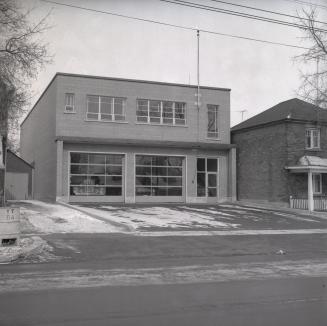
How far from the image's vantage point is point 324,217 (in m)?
27.7

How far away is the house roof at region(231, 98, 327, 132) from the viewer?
104 feet

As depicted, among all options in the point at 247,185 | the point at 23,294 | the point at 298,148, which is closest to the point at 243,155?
the point at 247,185

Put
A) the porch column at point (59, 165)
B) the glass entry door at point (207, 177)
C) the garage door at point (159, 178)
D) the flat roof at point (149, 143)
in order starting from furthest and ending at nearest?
1. the glass entry door at point (207, 177)
2. the garage door at point (159, 178)
3. the flat roof at point (149, 143)
4. the porch column at point (59, 165)

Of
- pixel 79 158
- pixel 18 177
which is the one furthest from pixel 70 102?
pixel 18 177

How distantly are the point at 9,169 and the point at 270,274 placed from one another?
3872 cm

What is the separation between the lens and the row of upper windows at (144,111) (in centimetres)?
3203

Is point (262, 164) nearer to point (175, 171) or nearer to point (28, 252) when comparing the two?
→ point (175, 171)

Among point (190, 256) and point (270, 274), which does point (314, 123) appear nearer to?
point (190, 256)

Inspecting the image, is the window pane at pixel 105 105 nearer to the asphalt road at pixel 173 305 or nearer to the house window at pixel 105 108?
the house window at pixel 105 108

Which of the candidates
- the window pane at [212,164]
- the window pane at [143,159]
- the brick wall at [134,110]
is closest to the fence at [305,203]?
the window pane at [212,164]

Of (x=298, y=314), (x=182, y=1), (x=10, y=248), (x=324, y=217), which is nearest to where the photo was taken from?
(x=298, y=314)

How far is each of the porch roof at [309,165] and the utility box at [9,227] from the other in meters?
20.1

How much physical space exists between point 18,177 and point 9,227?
3277 centimetres

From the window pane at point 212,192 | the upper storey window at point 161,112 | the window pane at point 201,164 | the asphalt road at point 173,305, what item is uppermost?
the upper storey window at point 161,112
